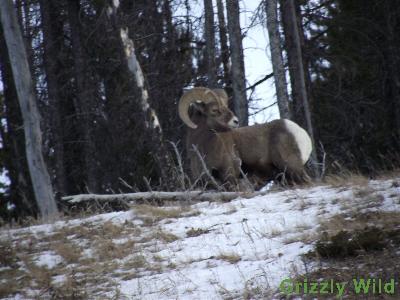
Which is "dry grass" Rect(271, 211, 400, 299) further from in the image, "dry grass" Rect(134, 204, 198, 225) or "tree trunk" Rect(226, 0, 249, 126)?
"tree trunk" Rect(226, 0, 249, 126)

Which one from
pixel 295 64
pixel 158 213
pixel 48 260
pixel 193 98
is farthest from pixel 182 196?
pixel 295 64

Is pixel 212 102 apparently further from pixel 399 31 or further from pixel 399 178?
pixel 399 31

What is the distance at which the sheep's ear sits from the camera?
1305 centimetres

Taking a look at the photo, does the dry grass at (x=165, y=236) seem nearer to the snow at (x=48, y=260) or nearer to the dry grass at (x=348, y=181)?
the snow at (x=48, y=260)

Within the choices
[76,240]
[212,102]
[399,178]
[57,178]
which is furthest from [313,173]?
[57,178]

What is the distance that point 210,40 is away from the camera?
17.3 meters

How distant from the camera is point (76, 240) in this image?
871cm

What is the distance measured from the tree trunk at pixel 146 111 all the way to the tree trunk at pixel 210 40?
3.07 meters

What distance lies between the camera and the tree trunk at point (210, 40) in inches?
666

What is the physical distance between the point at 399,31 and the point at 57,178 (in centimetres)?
1102

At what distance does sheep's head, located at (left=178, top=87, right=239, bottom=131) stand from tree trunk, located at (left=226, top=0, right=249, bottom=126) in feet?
7.84

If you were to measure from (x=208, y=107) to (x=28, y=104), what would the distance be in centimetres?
492

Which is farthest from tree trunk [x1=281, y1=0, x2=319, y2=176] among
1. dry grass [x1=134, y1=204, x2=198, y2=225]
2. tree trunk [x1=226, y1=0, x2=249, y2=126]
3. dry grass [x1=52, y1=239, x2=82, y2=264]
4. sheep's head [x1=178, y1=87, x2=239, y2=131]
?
dry grass [x1=52, y1=239, x2=82, y2=264]

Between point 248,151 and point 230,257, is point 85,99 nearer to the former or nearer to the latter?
point 248,151
